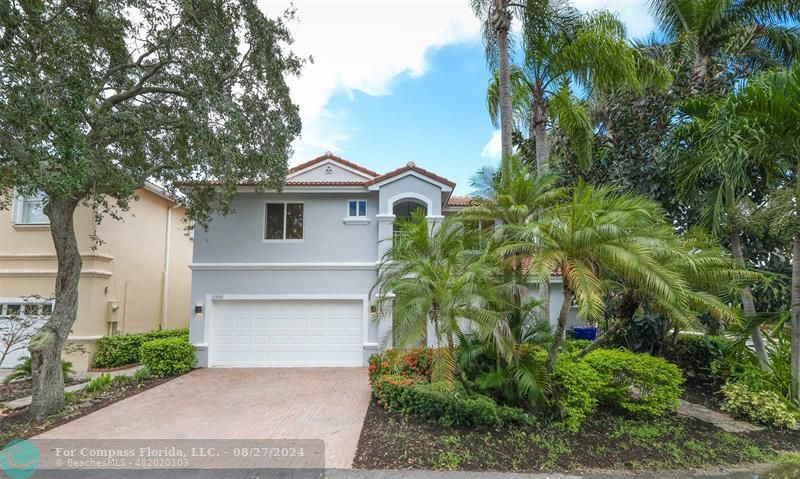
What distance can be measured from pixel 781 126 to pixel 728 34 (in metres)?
5.52

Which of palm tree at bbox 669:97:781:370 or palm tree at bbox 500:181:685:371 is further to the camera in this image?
palm tree at bbox 669:97:781:370

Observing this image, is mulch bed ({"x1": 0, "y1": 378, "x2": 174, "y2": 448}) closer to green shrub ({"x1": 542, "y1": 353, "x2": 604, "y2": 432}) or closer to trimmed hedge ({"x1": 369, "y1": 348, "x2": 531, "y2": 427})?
trimmed hedge ({"x1": 369, "y1": 348, "x2": 531, "y2": 427})

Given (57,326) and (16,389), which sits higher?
(57,326)

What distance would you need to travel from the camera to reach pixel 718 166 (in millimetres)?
8070

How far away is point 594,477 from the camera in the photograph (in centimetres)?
558

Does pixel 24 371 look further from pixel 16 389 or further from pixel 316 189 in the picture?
pixel 316 189

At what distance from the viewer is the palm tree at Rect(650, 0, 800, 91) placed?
1059cm

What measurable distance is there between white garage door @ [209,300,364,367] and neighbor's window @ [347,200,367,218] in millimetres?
3112

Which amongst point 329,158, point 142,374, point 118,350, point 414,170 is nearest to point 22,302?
point 118,350

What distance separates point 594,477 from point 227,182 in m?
10.4

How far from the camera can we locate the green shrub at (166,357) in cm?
1189

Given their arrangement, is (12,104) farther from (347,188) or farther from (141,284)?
(141,284)

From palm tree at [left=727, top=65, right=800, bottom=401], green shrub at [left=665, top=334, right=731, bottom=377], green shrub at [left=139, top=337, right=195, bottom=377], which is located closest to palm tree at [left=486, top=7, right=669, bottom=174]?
palm tree at [left=727, top=65, right=800, bottom=401]

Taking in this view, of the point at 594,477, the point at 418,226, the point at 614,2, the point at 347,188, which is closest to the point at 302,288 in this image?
the point at 347,188
